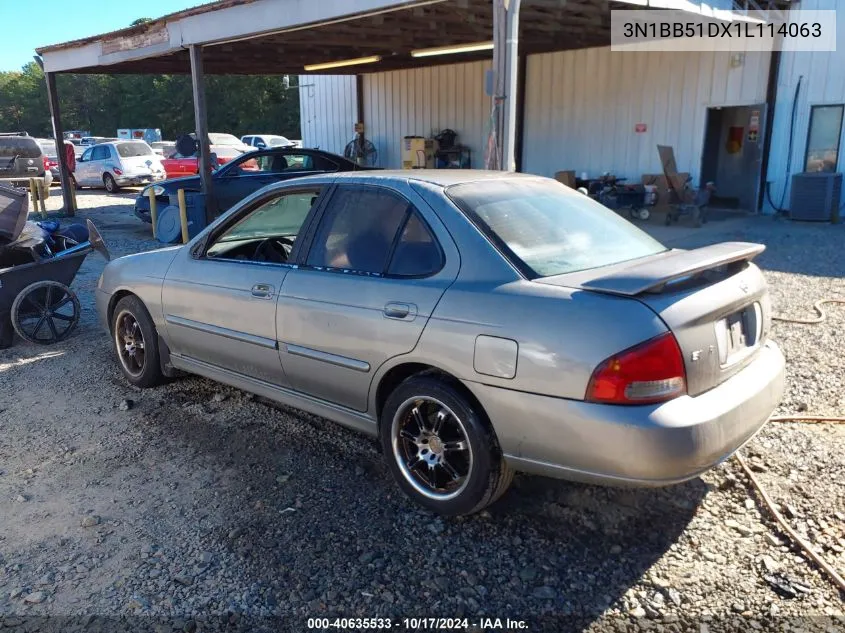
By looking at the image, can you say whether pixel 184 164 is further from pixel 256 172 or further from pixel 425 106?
pixel 256 172

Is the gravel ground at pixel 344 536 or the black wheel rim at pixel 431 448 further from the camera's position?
the black wheel rim at pixel 431 448

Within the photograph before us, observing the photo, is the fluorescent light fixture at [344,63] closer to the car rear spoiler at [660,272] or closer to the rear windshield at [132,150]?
the rear windshield at [132,150]

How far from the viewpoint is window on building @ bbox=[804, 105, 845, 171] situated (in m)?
12.9

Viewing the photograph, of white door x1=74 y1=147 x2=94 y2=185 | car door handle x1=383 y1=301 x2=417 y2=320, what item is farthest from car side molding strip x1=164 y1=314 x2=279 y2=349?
white door x1=74 y1=147 x2=94 y2=185

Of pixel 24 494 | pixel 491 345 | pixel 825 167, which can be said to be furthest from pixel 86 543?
pixel 825 167

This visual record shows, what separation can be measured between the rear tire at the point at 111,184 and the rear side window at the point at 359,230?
69.2 feet

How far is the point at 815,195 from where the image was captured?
12672 millimetres

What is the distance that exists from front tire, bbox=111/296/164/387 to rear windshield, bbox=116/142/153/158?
19185mm

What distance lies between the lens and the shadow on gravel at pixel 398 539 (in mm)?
2742

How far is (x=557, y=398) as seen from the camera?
2.77 metres

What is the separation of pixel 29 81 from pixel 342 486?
81.9m

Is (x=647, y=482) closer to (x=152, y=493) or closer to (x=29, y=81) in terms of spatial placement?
(x=152, y=493)

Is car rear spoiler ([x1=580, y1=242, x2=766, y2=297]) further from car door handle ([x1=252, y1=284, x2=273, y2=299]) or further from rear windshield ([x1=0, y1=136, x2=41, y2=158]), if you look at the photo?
rear windshield ([x1=0, y1=136, x2=41, y2=158])

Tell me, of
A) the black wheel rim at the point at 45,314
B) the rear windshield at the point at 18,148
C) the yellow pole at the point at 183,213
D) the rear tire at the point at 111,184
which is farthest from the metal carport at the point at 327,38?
the rear tire at the point at 111,184
